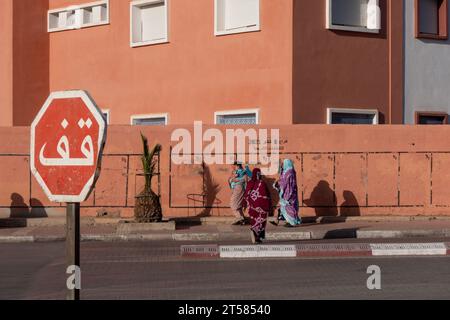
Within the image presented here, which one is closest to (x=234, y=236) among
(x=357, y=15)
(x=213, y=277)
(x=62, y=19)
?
(x=213, y=277)

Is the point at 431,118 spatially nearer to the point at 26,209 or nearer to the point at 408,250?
the point at 408,250

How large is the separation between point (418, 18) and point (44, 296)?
727 inches

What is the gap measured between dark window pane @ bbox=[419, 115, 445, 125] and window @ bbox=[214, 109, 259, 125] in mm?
5237

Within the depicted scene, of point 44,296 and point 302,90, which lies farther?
point 302,90

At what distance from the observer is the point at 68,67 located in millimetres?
29234

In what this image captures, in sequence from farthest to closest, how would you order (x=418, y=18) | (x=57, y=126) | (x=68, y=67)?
(x=68, y=67) < (x=418, y=18) < (x=57, y=126)

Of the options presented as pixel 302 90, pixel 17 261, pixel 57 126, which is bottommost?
pixel 17 261

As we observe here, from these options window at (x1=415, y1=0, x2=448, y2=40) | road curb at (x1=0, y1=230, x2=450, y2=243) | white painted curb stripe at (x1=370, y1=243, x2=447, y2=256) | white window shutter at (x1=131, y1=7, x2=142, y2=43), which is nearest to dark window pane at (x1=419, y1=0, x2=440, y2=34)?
window at (x1=415, y1=0, x2=448, y2=40)

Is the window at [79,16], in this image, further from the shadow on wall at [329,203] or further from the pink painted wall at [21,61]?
the shadow on wall at [329,203]

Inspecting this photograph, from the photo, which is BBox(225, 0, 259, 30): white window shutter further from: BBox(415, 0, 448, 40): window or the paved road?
the paved road

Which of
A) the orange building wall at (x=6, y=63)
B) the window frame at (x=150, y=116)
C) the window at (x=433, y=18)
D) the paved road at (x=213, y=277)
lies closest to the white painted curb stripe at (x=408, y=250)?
the paved road at (x=213, y=277)

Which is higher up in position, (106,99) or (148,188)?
(106,99)
